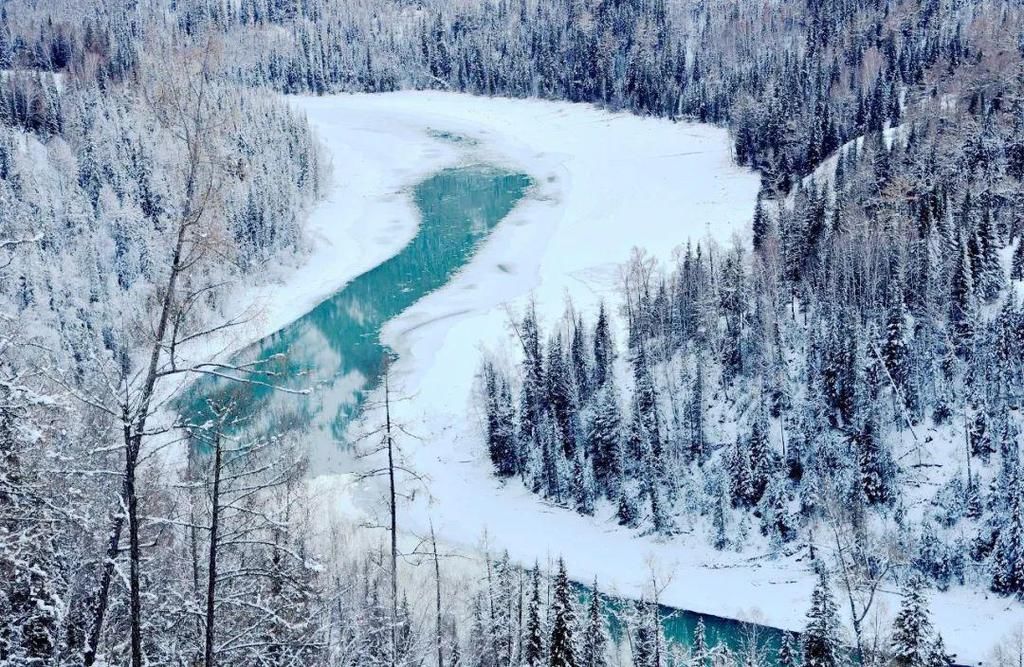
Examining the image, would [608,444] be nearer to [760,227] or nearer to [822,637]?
[822,637]

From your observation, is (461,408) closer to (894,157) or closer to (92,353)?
(894,157)

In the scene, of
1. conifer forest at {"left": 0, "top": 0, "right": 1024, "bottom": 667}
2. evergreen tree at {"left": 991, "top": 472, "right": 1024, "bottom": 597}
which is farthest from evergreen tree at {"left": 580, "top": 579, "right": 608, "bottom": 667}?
evergreen tree at {"left": 991, "top": 472, "right": 1024, "bottom": 597}

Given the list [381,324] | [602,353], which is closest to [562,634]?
[602,353]

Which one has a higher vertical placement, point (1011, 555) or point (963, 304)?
point (963, 304)

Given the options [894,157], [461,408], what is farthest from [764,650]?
[894,157]

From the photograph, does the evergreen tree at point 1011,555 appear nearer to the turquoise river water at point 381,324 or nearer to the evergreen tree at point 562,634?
the turquoise river water at point 381,324

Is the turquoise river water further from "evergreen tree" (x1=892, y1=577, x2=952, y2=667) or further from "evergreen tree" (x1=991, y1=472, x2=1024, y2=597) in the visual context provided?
"evergreen tree" (x1=991, y1=472, x2=1024, y2=597)

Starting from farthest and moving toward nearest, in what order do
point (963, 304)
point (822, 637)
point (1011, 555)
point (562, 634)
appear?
point (963, 304) → point (1011, 555) → point (822, 637) → point (562, 634)

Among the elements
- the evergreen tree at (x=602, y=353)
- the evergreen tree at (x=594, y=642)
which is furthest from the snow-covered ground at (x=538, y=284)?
the evergreen tree at (x=602, y=353)

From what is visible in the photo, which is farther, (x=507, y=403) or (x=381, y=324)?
(x=381, y=324)
